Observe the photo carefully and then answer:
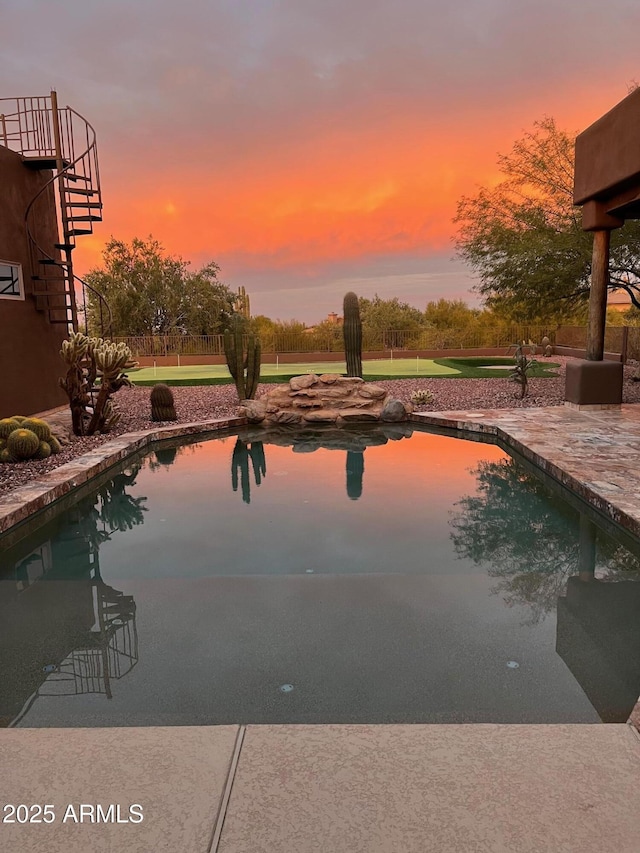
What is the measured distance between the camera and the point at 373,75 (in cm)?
1692

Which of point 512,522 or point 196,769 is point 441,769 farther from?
point 512,522

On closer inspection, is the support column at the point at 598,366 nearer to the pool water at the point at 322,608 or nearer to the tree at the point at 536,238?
the tree at the point at 536,238

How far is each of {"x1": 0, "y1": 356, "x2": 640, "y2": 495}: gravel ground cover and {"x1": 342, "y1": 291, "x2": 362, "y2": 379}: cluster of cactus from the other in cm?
97

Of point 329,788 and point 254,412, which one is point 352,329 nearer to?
point 254,412

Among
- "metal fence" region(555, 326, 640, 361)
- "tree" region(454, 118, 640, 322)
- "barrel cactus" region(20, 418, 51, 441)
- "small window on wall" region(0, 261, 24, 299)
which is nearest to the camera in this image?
"barrel cactus" region(20, 418, 51, 441)

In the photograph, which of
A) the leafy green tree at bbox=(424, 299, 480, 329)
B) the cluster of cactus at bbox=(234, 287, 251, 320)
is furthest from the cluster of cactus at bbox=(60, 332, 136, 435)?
the leafy green tree at bbox=(424, 299, 480, 329)

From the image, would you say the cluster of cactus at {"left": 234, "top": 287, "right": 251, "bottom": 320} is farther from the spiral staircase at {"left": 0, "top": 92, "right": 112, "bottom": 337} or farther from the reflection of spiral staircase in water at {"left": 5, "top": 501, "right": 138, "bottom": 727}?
the reflection of spiral staircase in water at {"left": 5, "top": 501, "right": 138, "bottom": 727}

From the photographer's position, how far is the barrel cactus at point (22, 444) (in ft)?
22.7

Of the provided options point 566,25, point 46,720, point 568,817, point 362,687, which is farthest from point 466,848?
point 566,25

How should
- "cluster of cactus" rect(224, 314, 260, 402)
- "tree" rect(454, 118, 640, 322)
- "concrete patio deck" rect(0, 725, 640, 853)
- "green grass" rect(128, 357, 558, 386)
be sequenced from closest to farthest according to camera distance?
"concrete patio deck" rect(0, 725, 640, 853), "cluster of cactus" rect(224, 314, 260, 402), "tree" rect(454, 118, 640, 322), "green grass" rect(128, 357, 558, 386)

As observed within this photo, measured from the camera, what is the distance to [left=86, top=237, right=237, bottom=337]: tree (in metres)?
30.2

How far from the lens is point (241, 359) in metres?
11.8

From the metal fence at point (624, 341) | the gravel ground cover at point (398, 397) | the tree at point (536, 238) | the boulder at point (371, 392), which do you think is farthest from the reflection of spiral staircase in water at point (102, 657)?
the metal fence at point (624, 341)

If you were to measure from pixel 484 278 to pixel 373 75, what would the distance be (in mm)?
7146
